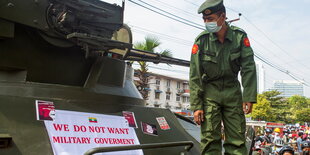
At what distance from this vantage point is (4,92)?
3.04 metres

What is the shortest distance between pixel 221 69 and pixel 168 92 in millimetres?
59076

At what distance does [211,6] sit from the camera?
3.08 metres

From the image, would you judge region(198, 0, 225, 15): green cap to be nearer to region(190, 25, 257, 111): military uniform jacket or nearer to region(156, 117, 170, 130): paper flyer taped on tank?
region(190, 25, 257, 111): military uniform jacket

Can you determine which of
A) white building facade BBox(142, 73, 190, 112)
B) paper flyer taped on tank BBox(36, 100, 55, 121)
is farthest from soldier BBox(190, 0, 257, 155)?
white building facade BBox(142, 73, 190, 112)

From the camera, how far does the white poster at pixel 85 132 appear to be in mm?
2936

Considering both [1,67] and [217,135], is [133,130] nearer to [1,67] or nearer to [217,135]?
[217,135]

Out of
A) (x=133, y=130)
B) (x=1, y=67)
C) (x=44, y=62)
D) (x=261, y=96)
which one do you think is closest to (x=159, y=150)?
(x=133, y=130)

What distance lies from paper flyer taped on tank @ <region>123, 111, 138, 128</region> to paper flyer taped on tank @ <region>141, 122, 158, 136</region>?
4.3 inches

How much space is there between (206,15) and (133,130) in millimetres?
1489

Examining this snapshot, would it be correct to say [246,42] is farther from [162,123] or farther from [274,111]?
[274,111]

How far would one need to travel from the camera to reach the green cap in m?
3.09

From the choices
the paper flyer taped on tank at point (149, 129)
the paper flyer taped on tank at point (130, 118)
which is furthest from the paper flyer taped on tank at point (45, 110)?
the paper flyer taped on tank at point (149, 129)

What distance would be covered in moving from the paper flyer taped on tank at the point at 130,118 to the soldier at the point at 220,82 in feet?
2.84

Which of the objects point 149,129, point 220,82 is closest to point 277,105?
point 149,129
